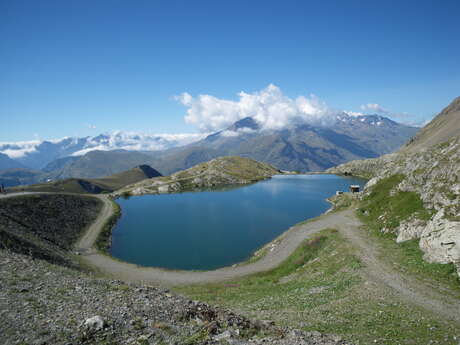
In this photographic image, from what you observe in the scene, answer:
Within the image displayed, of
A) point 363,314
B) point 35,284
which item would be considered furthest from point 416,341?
point 35,284

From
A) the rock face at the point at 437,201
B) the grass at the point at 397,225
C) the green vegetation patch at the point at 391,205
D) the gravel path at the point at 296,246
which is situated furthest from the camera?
the green vegetation patch at the point at 391,205

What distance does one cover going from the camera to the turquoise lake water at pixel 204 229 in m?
68.7

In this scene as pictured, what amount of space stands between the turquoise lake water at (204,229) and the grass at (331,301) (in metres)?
19.5

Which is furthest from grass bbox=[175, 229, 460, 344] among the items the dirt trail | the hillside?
the dirt trail

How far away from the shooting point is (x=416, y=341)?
18.1 m

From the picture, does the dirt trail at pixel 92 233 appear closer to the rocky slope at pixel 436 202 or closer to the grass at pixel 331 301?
the grass at pixel 331 301

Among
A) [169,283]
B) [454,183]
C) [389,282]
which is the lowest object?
[169,283]

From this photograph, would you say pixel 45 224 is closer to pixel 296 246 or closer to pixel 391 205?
pixel 296 246

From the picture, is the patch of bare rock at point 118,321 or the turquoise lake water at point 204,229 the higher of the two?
the patch of bare rock at point 118,321

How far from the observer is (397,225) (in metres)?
50.4

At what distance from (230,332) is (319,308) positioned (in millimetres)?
12819

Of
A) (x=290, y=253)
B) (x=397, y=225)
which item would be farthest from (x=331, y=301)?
(x=397, y=225)

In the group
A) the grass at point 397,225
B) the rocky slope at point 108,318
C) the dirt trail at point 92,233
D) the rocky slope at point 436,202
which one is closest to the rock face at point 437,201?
the rocky slope at point 436,202

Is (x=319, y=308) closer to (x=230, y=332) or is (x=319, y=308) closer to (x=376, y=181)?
(x=230, y=332)
